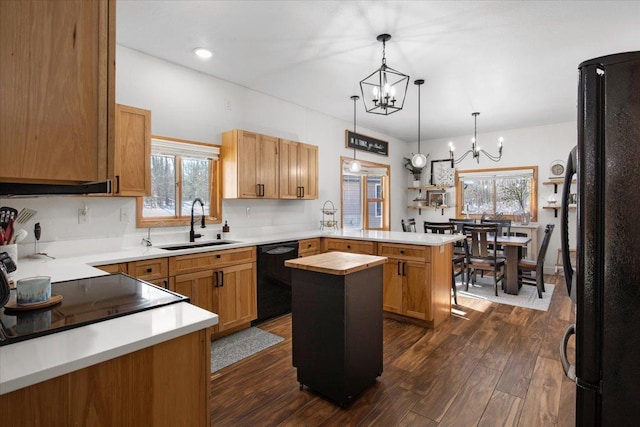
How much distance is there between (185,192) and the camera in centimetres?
380

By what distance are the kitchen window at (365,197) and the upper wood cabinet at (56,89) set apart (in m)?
5.22

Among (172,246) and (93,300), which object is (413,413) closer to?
(93,300)

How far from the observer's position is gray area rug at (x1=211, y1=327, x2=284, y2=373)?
2.82 meters

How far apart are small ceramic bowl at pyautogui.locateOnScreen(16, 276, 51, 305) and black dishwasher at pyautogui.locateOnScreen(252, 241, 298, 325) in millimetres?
2319

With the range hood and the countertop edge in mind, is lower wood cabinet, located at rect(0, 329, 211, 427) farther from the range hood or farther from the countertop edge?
the range hood

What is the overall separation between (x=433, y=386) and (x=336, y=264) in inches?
45.4

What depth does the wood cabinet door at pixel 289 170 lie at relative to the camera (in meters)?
4.36

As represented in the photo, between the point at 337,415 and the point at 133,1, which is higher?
the point at 133,1

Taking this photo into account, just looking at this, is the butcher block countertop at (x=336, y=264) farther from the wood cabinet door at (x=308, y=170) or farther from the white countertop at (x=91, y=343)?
the wood cabinet door at (x=308, y=170)

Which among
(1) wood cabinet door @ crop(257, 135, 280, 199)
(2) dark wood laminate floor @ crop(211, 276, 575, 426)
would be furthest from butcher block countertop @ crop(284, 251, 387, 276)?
(1) wood cabinet door @ crop(257, 135, 280, 199)

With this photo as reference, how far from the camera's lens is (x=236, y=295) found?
11.0 ft

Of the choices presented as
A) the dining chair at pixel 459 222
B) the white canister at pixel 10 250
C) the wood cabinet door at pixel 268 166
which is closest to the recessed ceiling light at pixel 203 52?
the wood cabinet door at pixel 268 166

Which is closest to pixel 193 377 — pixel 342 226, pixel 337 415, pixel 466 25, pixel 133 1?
pixel 337 415

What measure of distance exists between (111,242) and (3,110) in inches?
109
